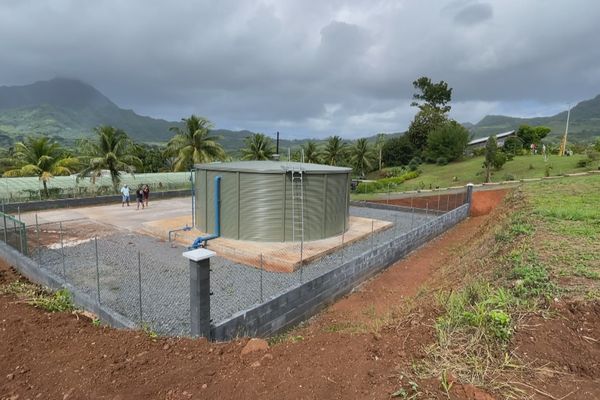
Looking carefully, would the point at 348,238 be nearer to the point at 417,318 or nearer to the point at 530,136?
the point at 417,318

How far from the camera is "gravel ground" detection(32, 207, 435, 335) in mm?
Result: 8217

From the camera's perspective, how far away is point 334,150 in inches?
1965

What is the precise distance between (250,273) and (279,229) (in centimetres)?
323

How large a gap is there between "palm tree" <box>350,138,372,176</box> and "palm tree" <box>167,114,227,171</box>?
991 inches

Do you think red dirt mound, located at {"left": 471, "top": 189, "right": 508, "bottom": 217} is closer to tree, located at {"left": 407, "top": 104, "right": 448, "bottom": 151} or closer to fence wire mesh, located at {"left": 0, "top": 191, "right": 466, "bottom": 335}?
fence wire mesh, located at {"left": 0, "top": 191, "right": 466, "bottom": 335}

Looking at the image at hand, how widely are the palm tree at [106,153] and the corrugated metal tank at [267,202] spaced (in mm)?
15107

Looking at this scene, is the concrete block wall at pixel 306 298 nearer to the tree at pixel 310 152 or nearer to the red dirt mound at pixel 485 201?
the red dirt mound at pixel 485 201

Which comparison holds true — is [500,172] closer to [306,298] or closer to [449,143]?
[449,143]

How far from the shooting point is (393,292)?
36.7 ft

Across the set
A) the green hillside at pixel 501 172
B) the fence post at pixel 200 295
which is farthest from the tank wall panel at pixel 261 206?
the green hillside at pixel 501 172

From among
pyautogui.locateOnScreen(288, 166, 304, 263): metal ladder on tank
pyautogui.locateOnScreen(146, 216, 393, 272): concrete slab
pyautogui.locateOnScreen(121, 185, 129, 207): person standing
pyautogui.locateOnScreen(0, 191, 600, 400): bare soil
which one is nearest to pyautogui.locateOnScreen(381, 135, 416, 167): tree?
pyautogui.locateOnScreen(146, 216, 393, 272): concrete slab

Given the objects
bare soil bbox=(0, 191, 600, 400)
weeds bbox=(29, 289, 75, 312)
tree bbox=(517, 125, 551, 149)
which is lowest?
weeds bbox=(29, 289, 75, 312)

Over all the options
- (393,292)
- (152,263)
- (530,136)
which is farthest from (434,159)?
(152,263)

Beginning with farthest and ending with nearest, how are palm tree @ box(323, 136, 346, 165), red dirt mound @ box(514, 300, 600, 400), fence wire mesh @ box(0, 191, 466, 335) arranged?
palm tree @ box(323, 136, 346, 165) → fence wire mesh @ box(0, 191, 466, 335) → red dirt mound @ box(514, 300, 600, 400)
